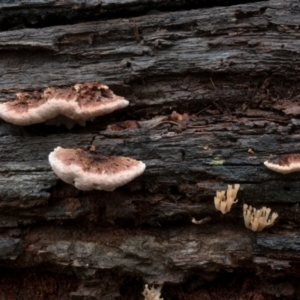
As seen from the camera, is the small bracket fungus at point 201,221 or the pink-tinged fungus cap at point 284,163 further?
the small bracket fungus at point 201,221

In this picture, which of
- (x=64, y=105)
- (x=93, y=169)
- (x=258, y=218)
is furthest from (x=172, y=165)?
(x=64, y=105)

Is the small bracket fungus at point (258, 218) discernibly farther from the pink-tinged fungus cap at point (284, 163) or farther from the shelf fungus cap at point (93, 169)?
the shelf fungus cap at point (93, 169)

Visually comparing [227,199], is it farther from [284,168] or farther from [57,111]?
[57,111]

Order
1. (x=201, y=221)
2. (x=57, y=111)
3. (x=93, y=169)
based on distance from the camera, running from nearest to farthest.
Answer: (x=93, y=169) → (x=57, y=111) → (x=201, y=221)

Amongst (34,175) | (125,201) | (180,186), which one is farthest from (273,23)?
(34,175)

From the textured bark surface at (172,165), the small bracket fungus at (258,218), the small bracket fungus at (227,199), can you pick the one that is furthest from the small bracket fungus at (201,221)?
the small bracket fungus at (258,218)

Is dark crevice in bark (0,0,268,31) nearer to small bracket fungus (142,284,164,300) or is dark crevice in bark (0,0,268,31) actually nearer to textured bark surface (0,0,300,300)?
textured bark surface (0,0,300,300)
